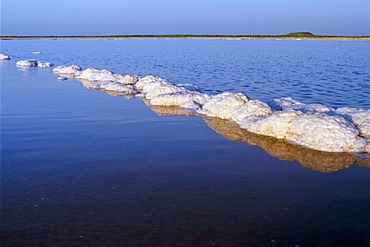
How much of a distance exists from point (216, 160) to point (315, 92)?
10641mm

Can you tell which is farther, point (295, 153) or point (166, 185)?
point (295, 153)

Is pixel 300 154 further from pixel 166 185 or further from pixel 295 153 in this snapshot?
pixel 166 185

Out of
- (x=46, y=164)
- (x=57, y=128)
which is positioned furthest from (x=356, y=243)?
(x=57, y=128)

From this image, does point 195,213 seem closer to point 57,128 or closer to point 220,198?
point 220,198

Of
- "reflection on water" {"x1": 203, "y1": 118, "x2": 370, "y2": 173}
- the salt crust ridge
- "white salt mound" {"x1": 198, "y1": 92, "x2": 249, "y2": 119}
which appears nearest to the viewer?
"reflection on water" {"x1": 203, "y1": 118, "x2": 370, "y2": 173}

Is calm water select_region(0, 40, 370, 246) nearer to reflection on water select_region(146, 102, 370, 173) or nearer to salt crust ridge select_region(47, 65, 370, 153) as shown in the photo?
reflection on water select_region(146, 102, 370, 173)

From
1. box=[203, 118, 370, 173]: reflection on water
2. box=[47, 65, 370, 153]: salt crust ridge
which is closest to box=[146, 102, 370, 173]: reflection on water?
box=[203, 118, 370, 173]: reflection on water

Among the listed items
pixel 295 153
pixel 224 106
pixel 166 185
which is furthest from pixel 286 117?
pixel 166 185

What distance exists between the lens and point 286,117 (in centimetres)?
995

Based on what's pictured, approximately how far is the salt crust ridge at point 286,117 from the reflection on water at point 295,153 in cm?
26

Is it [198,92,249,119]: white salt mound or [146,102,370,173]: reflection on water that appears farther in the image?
[198,92,249,119]: white salt mound

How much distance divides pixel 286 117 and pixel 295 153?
179 cm

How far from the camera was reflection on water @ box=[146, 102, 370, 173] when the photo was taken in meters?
7.60

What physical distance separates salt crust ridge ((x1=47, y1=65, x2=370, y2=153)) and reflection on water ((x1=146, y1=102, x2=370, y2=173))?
0.26m
